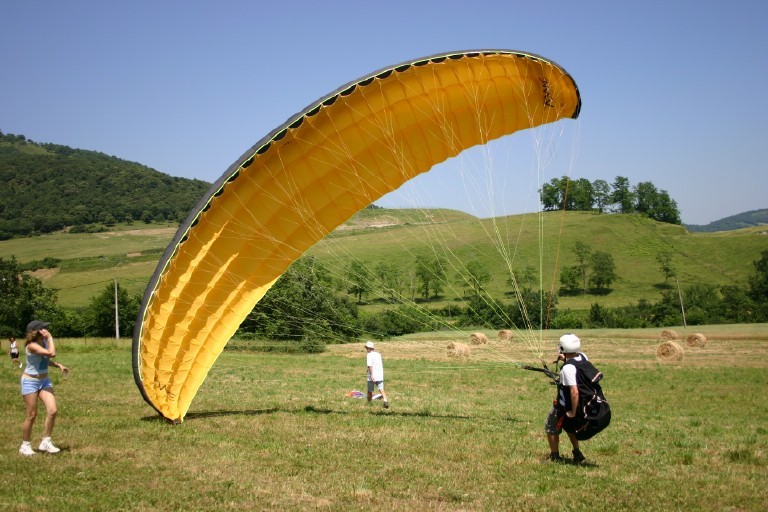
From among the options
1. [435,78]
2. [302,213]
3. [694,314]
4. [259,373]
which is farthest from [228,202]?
[694,314]

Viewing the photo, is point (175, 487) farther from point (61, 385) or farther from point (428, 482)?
point (61, 385)

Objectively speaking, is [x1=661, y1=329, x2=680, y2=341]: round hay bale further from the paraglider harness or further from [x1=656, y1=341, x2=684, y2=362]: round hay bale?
the paraglider harness

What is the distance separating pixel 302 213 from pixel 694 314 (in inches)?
2309

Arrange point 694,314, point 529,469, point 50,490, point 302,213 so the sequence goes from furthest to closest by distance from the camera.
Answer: point 694,314 → point 302,213 → point 529,469 → point 50,490

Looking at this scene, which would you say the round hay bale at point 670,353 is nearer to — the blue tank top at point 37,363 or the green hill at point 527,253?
A: the blue tank top at point 37,363

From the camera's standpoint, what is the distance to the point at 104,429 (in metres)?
10.3

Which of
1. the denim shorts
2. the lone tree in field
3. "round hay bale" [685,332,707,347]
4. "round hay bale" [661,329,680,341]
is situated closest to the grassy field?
the denim shorts

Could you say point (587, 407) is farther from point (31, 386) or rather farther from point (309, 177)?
point (31, 386)

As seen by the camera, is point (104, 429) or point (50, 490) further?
point (104, 429)

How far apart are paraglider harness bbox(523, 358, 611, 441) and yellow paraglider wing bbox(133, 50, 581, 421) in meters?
5.15

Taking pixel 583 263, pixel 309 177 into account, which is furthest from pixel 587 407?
pixel 583 263

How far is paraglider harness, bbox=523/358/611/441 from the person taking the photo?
7.41 metres

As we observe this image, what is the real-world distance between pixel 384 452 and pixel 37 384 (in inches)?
186

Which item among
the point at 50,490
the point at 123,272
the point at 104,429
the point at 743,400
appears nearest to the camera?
the point at 50,490
